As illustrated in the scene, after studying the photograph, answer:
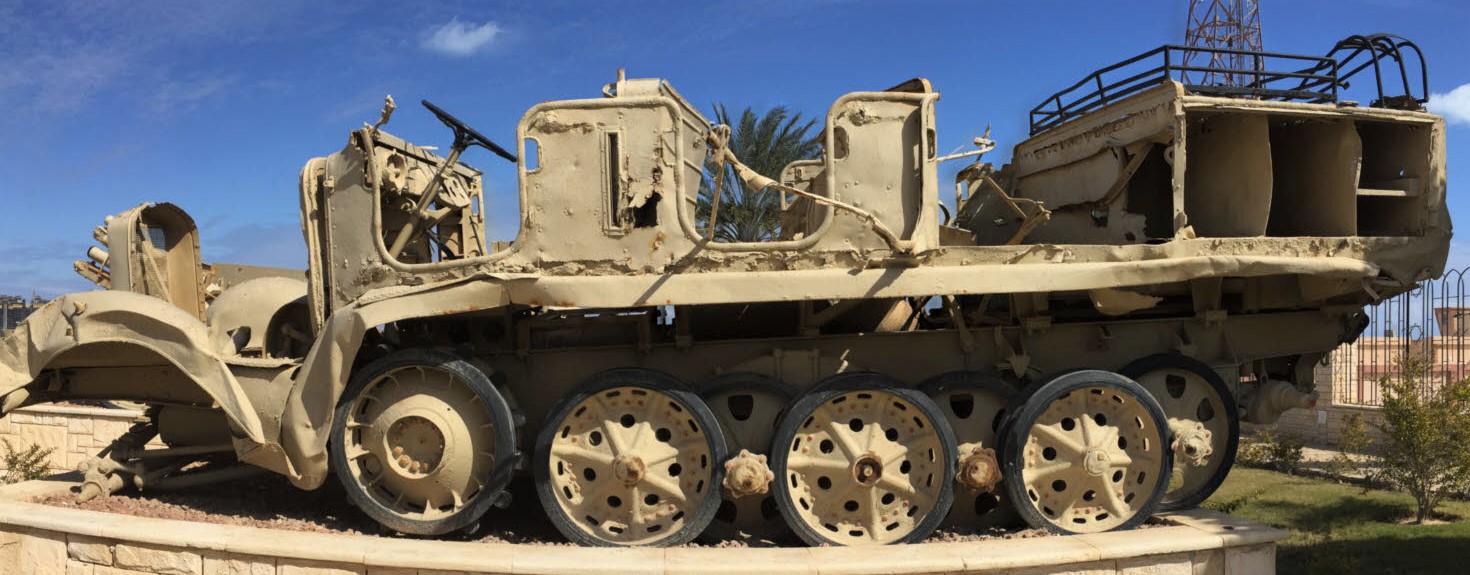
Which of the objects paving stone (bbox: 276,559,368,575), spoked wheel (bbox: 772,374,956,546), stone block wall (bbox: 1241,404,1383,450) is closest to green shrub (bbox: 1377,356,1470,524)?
stone block wall (bbox: 1241,404,1383,450)

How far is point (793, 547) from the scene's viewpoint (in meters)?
6.00

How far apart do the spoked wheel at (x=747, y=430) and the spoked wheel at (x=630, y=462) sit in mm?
237

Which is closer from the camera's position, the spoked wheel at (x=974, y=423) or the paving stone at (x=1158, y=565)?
the paving stone at (x=1158, y=565)

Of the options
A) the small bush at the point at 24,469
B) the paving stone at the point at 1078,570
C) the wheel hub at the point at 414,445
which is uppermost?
the wheel hub at the point at 414,445

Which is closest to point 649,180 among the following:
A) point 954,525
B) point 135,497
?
point 954,525

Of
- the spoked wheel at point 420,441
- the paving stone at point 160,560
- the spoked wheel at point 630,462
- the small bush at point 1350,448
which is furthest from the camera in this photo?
the small bush at point 1350,448

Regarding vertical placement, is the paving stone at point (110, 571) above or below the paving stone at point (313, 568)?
below

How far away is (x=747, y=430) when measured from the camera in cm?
634

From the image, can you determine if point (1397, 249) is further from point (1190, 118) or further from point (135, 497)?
point (135, 497)

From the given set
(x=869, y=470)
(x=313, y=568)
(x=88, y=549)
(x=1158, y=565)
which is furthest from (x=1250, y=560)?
(x=88, y=549)

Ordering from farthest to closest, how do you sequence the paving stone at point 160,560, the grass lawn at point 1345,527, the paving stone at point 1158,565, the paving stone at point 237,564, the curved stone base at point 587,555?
the grass lawn at point 1345,527
the paving stone at point 160,560
the paving stone at point 237,564
the paving stone at point 1158,565
the curved stone base at point 587,555

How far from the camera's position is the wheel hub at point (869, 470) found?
600cm

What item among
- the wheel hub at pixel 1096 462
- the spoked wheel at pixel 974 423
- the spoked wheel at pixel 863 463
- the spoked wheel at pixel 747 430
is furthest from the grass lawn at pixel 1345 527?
the spoked wheel at pixel 747 430

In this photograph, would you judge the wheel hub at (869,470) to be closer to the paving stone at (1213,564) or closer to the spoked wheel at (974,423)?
the spoked wheel at (974,423)
